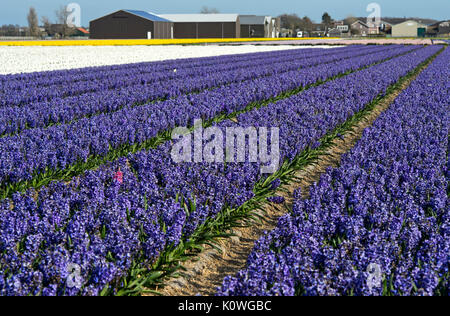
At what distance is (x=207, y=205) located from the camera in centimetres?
586

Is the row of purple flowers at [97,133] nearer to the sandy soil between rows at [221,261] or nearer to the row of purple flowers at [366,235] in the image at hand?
the sandy soil between rows at [221,261]

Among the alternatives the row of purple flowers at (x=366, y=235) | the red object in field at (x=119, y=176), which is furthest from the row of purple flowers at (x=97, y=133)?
the row of purple flowers at (x=366, y=235)

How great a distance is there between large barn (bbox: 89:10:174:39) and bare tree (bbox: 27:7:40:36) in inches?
1910

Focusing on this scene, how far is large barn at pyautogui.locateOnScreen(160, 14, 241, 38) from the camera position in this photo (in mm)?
94500

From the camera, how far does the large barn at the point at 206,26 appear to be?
310 feet

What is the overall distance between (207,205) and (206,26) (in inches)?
3699

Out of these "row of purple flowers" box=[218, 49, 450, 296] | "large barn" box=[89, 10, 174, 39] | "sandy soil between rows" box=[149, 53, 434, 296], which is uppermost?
"large barn" box=[89, 10, 174, 39]

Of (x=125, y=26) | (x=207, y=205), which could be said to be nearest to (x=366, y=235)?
(x=207, y=205)

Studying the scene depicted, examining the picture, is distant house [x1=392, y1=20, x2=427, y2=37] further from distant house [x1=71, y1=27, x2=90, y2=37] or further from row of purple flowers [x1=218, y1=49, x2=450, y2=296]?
row of purple flowers [x1=218, y1=49, x2=450, y2=296]

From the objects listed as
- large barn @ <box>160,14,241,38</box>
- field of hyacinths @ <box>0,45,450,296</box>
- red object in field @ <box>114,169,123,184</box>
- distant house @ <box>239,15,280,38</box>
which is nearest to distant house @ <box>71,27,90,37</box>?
large barn @ <box>160,14,241,38</box>

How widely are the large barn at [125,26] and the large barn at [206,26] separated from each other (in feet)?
36.2

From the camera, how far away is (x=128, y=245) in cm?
437

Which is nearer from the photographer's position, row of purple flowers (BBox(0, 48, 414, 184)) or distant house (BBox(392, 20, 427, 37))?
row of purple flowers (BBox(0, 48, 414, 184))
